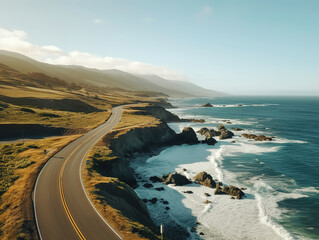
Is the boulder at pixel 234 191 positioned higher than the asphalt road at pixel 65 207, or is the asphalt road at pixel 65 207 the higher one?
the asphalt road at pixel 65 207

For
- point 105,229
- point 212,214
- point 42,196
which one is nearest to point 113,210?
point 105,229

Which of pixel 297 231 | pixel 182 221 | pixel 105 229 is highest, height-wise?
pixel 105 229

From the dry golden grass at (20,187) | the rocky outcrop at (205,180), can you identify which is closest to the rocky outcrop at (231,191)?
the rocky outcrop at (205,180)

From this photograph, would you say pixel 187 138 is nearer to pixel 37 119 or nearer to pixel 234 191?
pixel 234 191

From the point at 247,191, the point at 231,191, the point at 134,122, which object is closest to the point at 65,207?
the point at 231,191

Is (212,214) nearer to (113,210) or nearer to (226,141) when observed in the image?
(113,210)

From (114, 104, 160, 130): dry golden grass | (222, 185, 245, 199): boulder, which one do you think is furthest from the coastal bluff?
(222, 185, 245, 199): boulder

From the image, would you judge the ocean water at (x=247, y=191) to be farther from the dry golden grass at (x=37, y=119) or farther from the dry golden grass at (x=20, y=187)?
the dry golden grass at (x=37, y=119)
